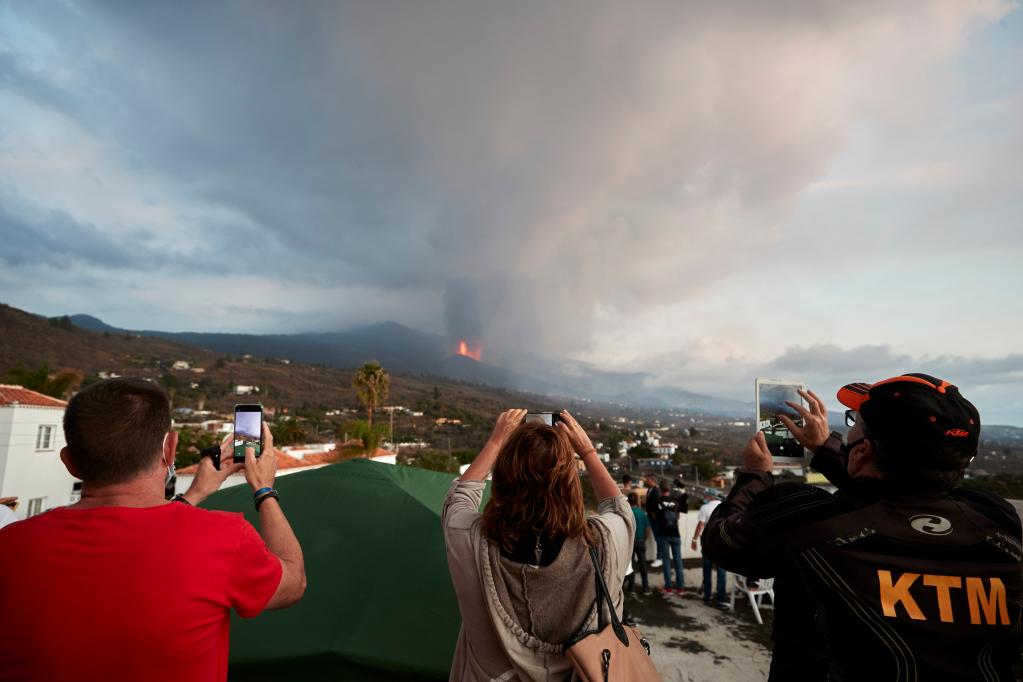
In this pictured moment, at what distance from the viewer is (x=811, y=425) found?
2432 millimetres

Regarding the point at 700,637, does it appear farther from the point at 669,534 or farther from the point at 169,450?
the point at 169,450

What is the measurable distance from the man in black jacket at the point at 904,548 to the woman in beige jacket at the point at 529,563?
0.56 meters

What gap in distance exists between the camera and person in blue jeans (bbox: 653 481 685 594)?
28.4 ft

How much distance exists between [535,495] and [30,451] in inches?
1302

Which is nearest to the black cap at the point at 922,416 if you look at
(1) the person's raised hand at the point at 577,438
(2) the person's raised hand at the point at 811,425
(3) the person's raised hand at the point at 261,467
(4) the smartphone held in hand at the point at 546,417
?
(2) the person's raised hand at the point at 811,425

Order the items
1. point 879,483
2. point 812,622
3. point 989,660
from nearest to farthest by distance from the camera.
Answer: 1. point 989,660
2. point 879,483
3. point 812,622

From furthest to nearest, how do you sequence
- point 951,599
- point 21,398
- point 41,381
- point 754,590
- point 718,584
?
point 41,381 < point 21,398 < point 718,584 < point 754,590 < point 951,599

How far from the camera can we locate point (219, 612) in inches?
61.4

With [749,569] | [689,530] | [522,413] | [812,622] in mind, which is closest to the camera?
[749,569]

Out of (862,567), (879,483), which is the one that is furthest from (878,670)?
(879,483)

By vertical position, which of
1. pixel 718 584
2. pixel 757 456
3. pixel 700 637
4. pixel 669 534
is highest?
pixel 757 456

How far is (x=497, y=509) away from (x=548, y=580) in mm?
334

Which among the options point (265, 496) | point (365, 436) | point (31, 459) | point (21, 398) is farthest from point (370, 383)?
point (265, 496)

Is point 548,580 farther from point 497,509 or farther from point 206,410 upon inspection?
point 206,410
